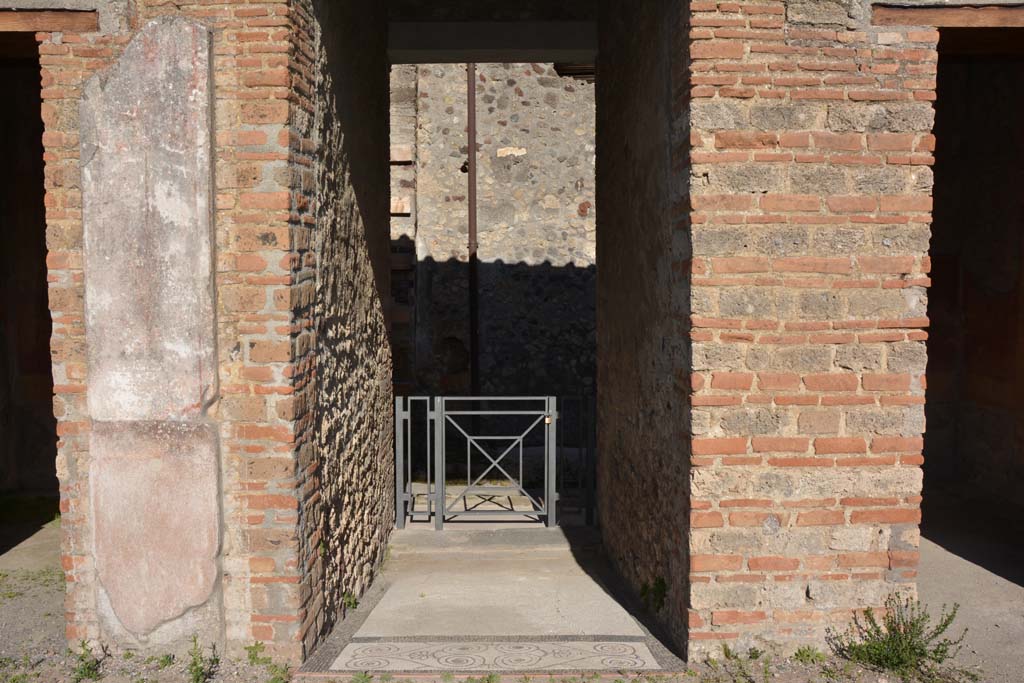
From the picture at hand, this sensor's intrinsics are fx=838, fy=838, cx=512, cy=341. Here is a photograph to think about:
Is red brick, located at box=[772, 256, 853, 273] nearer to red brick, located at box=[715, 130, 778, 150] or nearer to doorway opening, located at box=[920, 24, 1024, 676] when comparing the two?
red brick, located at box=[715, 130, 778, 150]

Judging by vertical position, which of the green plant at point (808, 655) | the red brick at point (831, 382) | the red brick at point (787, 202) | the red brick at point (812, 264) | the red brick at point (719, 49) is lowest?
the green plant at point (808, 655)

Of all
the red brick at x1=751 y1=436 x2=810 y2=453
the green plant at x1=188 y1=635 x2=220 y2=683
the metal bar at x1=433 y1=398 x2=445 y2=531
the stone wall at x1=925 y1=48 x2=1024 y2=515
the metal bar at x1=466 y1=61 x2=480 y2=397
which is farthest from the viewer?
the metal bar at x1=466 y1=61 x2=480 y2=397

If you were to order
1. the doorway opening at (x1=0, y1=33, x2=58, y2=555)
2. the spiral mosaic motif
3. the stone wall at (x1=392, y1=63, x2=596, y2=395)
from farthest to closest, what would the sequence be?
1. the stone wall at (x1=392, y1=63, x2=596, y2=395)
2. the doorway opening at (x1=0, y1=33, x2=58, y2=555)
3. the spiral mosaic motif

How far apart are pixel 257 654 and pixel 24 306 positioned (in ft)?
21.2

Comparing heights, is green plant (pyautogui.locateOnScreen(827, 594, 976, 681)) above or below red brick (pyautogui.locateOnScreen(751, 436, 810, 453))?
below

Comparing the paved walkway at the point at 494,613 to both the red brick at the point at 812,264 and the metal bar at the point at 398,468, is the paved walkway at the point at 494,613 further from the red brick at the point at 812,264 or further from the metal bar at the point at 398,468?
the red brick at the point at 812,264

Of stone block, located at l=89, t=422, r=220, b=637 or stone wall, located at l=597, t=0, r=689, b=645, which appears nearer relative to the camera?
stone block, located at l=89, t=422, r=220, b=637

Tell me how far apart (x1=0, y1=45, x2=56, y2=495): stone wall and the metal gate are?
388cm

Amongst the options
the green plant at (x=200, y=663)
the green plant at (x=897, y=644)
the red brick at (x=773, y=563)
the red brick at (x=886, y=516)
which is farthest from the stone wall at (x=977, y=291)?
the green plant at (x=200, y=663)

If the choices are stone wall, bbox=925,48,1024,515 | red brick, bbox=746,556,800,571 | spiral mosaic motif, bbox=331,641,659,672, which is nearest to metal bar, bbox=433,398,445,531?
spiral mosaic motif, bbox=331,641,659,672

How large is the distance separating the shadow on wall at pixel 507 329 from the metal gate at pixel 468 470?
2.10ft

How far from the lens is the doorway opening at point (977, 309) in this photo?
815 centimetres

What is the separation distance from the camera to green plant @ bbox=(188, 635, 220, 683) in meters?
4.01

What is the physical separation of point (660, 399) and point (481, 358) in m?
7.31
